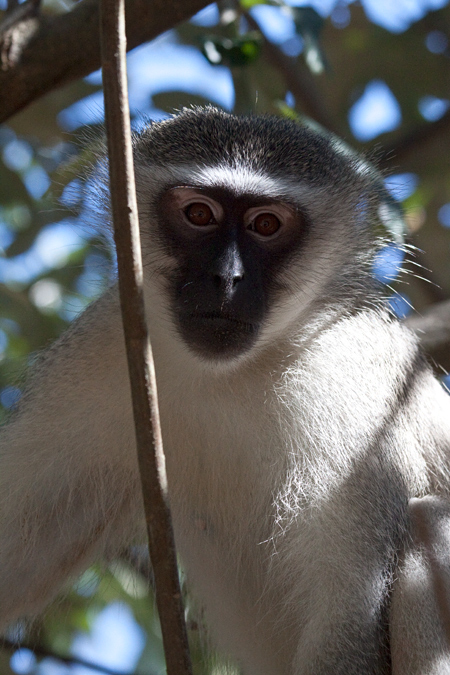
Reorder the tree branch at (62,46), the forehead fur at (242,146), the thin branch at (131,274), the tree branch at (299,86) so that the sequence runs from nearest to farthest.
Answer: the thin branch at (131,274) < the forehead fur at (242,146) < the tree branch at (62,46) < the tree branch at (299,86)

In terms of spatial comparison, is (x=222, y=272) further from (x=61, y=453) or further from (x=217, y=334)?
(x=61, y=453)

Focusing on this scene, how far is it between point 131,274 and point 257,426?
1405 mm

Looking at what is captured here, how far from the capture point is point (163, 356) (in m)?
3.43

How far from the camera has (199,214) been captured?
318cm

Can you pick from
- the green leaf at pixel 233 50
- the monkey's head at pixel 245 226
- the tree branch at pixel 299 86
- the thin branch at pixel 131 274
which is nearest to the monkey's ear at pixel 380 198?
the monkey's head at pixel 245 226

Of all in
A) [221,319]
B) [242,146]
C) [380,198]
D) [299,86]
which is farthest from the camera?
[299,86]

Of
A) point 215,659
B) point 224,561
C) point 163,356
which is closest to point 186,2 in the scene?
point 163,356

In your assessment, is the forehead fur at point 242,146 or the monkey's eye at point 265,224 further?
the forehead fur at point 242,146

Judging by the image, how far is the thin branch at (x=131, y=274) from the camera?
2.01m

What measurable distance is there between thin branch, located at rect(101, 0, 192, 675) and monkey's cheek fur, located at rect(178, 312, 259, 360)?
0.94 m

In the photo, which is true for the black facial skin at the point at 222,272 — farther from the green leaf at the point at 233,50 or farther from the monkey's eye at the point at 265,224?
the green leaf at the point at 233,50

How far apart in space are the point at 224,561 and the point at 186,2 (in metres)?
2.38

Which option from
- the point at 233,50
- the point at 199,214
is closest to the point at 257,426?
the point at 199,214

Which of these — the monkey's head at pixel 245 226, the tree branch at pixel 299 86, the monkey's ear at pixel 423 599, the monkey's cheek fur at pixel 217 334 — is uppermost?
the tree branch at pixel 299 86
